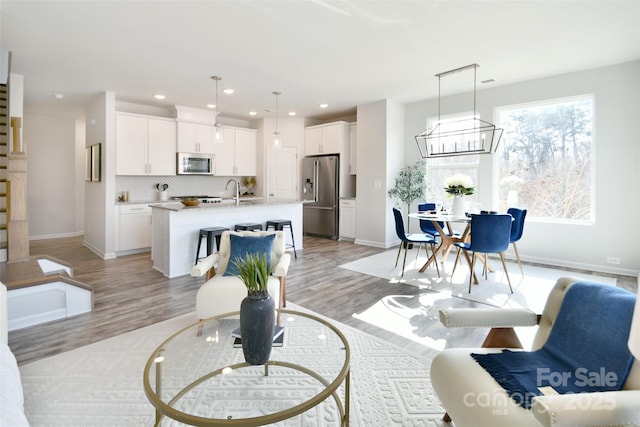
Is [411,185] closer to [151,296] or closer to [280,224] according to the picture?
[280,224]

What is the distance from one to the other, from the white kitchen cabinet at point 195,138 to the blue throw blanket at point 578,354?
641 centimetres

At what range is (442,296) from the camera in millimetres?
A: 3629

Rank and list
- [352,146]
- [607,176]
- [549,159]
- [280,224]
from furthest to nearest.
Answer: [352,146], [280,224], [549,159], [607,176]

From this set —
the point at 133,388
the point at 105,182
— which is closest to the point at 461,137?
the point at 133,388

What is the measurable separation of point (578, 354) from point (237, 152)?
7.07 metres

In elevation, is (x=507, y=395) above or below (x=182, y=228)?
below

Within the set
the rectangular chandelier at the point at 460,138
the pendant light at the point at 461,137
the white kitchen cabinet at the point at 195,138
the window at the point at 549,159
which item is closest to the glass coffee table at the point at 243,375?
the pendant light at the point at 461,137

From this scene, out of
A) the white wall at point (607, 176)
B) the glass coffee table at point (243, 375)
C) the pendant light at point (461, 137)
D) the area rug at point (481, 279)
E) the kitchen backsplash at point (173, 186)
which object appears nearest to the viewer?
the glass coffee table at point (243, 375)

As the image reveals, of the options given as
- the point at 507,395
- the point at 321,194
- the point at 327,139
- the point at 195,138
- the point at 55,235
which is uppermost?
the point at 327,139

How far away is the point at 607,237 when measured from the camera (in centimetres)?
462

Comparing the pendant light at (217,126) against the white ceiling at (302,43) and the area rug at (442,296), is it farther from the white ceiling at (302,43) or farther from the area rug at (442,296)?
the area rug at (442,296)

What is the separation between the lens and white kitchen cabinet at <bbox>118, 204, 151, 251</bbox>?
18.6 ft

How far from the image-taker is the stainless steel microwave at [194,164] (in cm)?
654

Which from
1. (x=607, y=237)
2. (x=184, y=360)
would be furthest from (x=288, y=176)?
(x=184, y=360)
